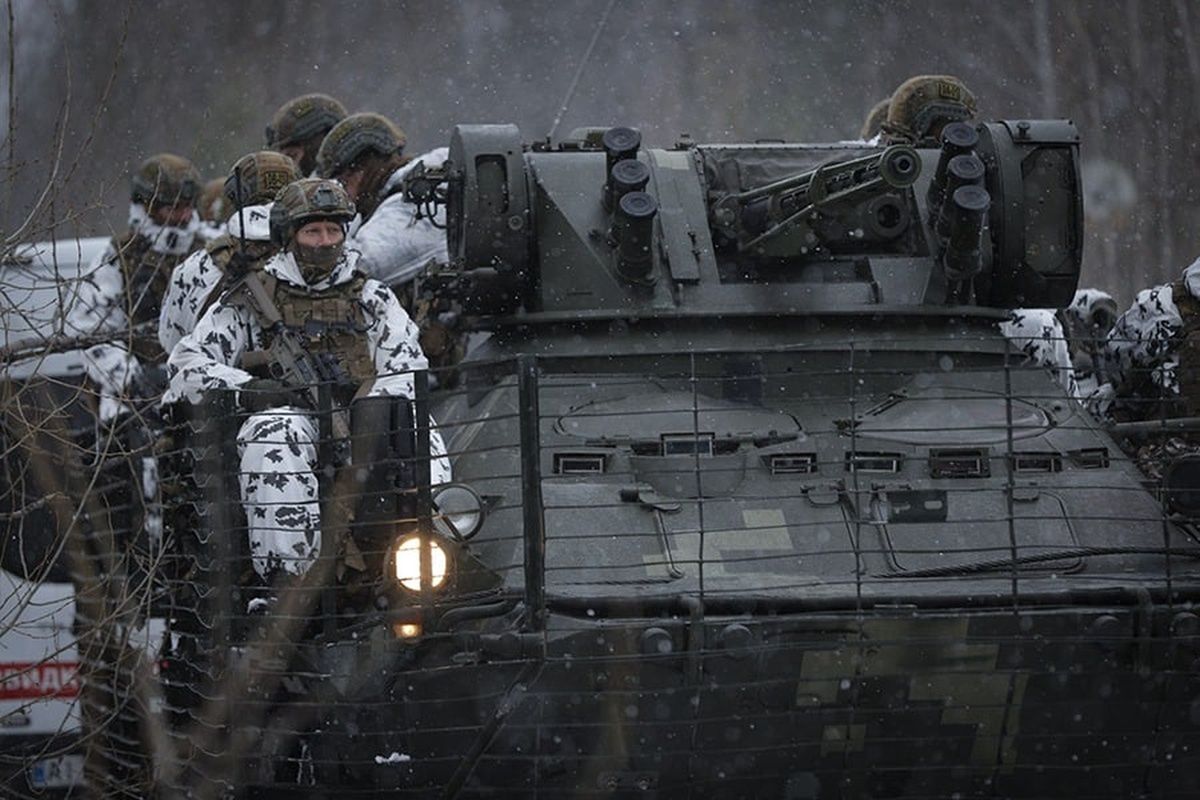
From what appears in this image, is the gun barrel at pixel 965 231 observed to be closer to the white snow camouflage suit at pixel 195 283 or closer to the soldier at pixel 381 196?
the soldier at pixel 381 196

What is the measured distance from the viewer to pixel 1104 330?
9.93m

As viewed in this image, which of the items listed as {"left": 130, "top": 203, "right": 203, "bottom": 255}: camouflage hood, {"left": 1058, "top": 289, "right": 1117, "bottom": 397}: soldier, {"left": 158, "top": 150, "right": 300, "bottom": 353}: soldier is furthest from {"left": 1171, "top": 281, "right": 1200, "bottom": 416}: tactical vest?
{"left": 130, "top": 203, "right": 203, "bottom": 255}: camouflage hood

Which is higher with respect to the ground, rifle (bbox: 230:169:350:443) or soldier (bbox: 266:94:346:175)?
soldier (bbox: 266:94:346:175)

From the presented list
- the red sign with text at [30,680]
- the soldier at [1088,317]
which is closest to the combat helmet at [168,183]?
the red sign with text at [30,680]

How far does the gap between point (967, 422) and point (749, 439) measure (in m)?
0.78

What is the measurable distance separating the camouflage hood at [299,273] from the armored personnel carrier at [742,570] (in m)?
0.53

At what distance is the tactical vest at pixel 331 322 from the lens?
7906mm

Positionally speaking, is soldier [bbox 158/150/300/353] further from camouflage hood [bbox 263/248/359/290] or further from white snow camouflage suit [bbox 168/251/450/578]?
white snow camouflage suit [bbox 168/251/450/578]

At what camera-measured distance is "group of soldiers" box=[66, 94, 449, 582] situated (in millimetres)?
7309

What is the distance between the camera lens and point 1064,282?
8.67 meters

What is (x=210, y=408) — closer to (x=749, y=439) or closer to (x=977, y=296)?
(x=749, y=439)

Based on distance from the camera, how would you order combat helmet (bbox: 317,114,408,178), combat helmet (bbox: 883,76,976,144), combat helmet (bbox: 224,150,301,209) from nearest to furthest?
combat helmet (bbox: 224,150,301,209)
combat helmet (bbox: 883,76,976,144)
combat helmet (bbox: 317,114,408,178)

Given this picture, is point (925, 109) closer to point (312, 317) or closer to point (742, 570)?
point (312, 317)

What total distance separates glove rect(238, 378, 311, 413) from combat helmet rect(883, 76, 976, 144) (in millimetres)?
3529
